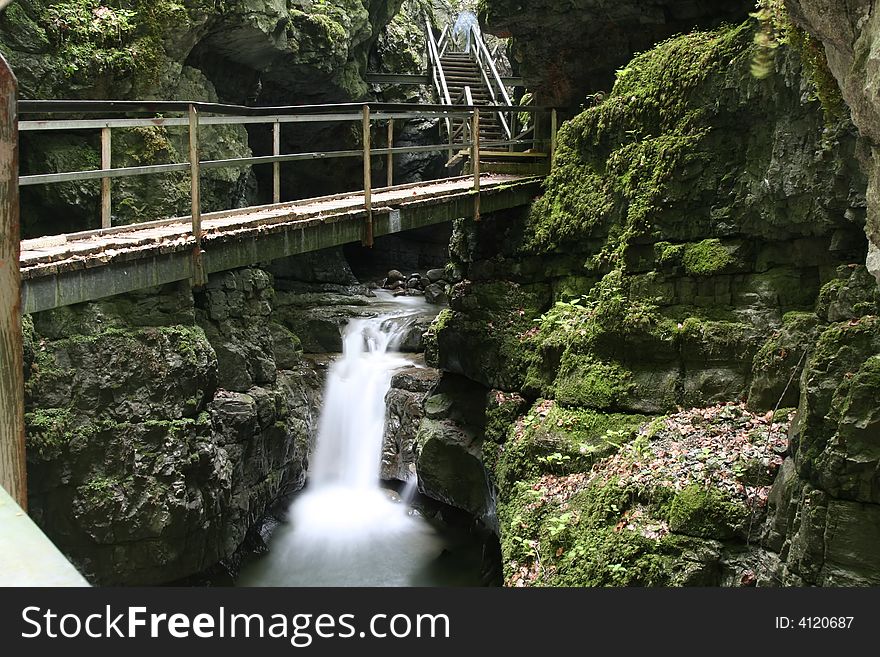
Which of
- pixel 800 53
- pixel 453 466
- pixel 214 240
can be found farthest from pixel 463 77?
pixel 214 240

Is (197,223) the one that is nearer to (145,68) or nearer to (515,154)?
(145,68)

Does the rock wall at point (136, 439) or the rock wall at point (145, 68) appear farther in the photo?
the rock wall at point (145, 68)

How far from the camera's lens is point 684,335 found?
8406 millimetres

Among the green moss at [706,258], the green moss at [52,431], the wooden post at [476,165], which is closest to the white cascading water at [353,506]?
the green moss at [52,431]

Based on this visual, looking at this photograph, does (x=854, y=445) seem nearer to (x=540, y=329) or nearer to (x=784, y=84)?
(x=784, y=84)

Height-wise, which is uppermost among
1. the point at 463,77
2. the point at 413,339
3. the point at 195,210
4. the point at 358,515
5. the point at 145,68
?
the point at 463,77

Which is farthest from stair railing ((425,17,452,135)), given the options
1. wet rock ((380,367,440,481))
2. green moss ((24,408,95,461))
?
green moss ((24,408,95,461))

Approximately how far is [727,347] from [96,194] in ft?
29.7

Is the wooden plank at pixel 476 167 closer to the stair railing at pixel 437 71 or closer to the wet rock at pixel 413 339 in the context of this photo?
the wet rock at pixel 413 339

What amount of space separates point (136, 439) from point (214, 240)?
3912 millimetres

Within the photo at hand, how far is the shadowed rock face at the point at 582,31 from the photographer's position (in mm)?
11336

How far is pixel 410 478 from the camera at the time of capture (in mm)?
13344

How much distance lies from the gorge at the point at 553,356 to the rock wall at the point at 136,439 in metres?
0.04

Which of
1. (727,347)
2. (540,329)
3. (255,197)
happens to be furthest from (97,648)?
(255,197)
